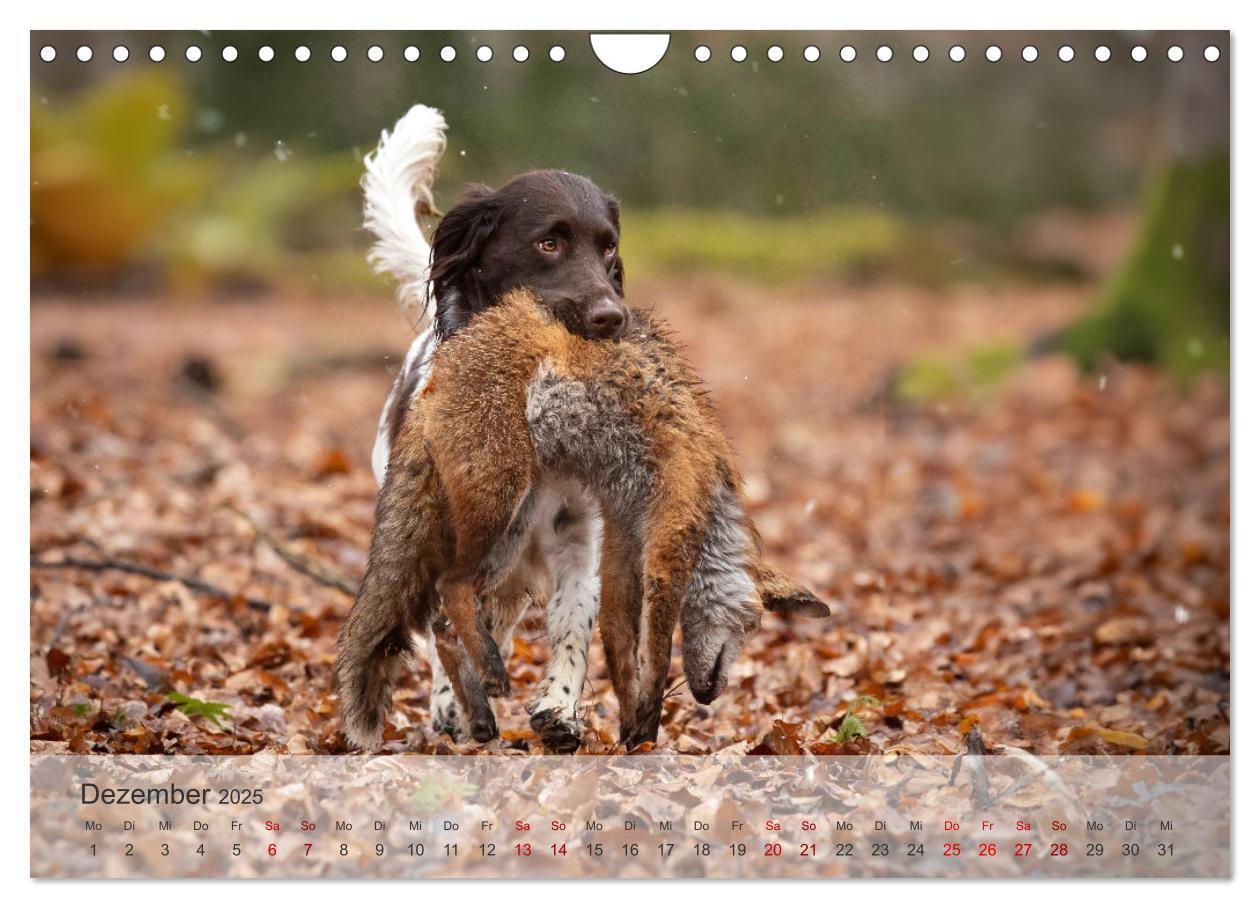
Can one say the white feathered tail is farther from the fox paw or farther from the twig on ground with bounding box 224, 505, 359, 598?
the fox paw

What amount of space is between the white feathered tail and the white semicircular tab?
790 mm

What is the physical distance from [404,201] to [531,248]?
0.85m

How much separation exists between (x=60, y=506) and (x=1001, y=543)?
5.68 metres

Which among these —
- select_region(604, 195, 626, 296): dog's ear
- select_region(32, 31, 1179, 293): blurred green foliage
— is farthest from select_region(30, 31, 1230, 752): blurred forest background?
select_region(604, 195, 626, 296): dog's ear

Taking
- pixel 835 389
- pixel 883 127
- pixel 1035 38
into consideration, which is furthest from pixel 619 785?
pixel 835 389

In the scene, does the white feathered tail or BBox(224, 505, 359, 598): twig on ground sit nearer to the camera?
the white feathered tail

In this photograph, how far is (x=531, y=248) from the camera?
14.6ft

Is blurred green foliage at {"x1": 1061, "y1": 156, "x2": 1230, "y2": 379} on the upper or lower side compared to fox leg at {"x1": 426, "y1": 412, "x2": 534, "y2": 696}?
upper

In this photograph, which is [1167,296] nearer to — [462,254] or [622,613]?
[462,254]

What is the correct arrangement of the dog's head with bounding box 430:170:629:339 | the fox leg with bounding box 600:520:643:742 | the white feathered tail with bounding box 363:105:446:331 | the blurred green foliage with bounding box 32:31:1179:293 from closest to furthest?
1. the fox leg with bounding box 600:520:643:742
2. the dog's head with bounding box 430:170:629:339
3. the blurred green foliage with bounding box 32:31:1179:293
4. the white feathered tail with bounding box 363:105:446:331

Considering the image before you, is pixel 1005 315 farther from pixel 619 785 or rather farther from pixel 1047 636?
pixel 619 785

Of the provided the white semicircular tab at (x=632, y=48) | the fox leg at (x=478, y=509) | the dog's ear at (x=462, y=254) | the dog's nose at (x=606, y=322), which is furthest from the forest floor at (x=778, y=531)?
the white semicircular tab at (x=632, y=48)

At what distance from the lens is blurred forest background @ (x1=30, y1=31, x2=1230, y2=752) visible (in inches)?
185

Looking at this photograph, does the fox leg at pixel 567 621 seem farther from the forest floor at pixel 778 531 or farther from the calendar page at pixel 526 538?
the forest floor at pixel 778 531
